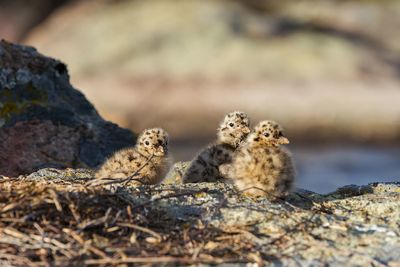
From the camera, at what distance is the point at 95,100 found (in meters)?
38.4

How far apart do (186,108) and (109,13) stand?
8.39 meters

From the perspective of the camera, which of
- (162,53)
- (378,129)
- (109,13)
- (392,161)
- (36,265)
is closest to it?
(36,265)

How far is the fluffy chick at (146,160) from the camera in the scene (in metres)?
8.43

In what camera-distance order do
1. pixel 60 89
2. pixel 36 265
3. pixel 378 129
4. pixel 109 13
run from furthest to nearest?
1. pixel 109 13
2. pixel 378 129
3. pixel 60 89
4. pixel 36 265

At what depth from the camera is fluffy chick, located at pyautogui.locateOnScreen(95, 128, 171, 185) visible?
A: 8430 millimetres

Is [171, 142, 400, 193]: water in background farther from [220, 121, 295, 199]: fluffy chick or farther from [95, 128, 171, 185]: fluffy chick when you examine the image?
[220, 121, 295, 199]: fluffy chick

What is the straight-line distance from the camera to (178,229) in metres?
6.41

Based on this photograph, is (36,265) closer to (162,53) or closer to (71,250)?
(71,250)

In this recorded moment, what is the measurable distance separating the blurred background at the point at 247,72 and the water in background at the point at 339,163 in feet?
0.26

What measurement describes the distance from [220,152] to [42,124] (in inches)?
127

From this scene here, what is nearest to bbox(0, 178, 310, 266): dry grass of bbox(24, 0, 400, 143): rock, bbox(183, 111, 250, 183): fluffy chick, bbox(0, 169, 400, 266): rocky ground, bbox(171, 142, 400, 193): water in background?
bbox(0, 169, 400, 266): rocky ground

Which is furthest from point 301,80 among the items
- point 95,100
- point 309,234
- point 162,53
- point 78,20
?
point 309,234

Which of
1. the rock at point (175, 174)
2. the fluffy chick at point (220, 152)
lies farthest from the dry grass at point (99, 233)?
the rock at point (175, 174)

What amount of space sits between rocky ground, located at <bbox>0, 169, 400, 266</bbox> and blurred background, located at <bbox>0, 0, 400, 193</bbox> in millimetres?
26467
